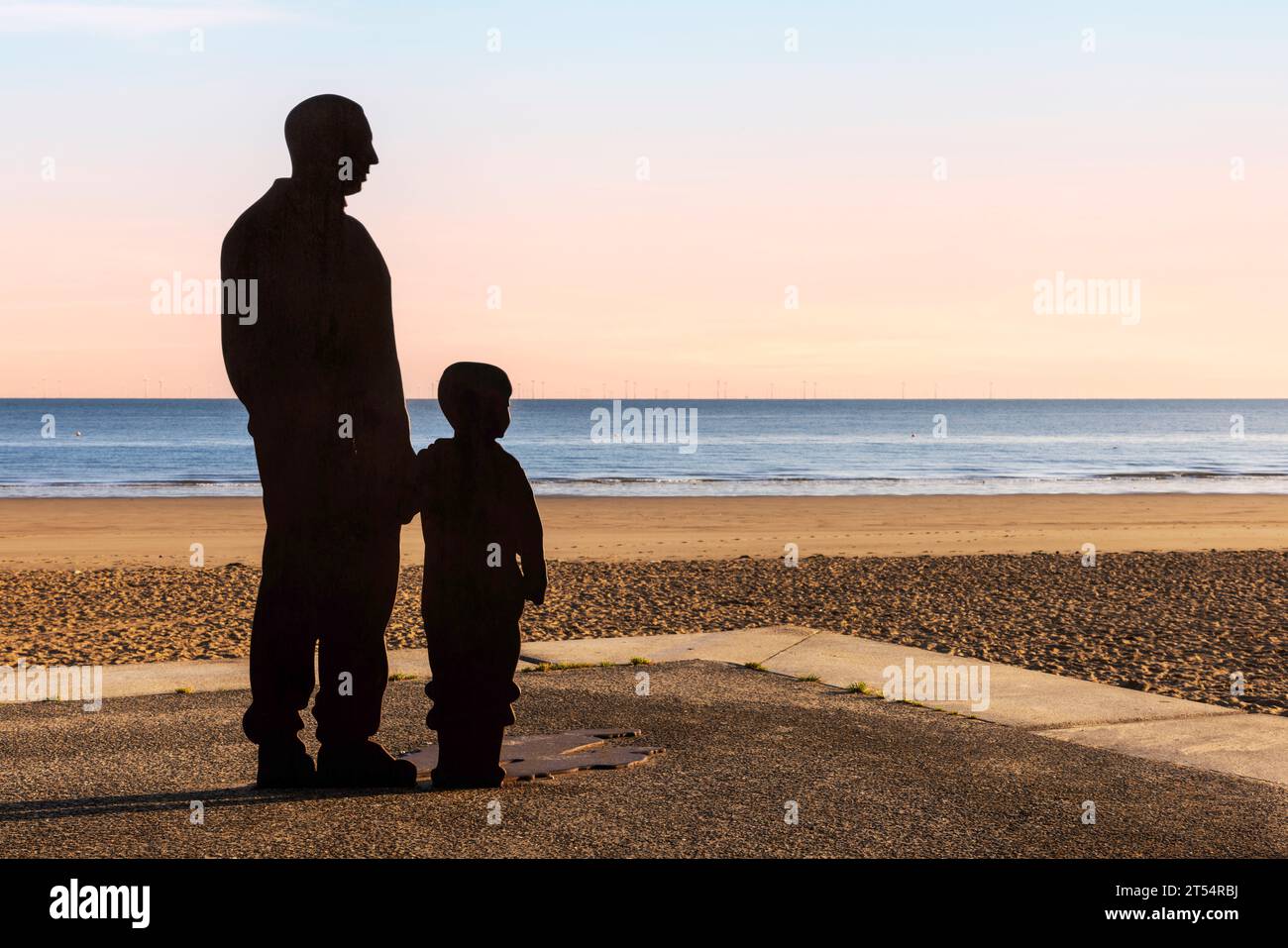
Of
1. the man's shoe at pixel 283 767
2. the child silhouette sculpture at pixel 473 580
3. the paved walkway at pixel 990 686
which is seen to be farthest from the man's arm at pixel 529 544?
the paved walkway at pixel 990 686

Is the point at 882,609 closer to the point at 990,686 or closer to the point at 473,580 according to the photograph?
the point at 990,686

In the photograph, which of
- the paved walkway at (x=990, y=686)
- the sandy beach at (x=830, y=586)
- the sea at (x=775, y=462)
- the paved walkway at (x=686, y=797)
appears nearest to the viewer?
the paved walkway at (x=686, y=797)

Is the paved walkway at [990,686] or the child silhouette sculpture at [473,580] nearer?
the child silhouette sculpture at [473,580]

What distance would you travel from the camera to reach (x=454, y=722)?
223 inches

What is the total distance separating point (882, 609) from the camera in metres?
12.7

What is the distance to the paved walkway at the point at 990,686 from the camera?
6.66 metres

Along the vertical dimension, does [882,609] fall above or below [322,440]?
below

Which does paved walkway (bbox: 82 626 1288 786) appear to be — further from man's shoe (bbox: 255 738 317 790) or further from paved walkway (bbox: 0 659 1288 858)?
man's shoe (bbox: 255 738 317 790)

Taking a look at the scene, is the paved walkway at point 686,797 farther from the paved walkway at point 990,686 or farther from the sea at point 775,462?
the sea at point 775,462

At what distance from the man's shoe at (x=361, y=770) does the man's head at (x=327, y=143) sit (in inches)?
95.2

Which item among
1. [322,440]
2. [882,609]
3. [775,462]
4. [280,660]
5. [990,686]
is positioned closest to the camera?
[322,440]

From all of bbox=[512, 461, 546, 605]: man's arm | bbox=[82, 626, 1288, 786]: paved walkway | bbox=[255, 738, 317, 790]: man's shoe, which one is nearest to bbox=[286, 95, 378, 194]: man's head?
bbox=[512, 461, 546, 605]: man's arm

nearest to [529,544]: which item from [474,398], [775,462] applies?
[474,398]

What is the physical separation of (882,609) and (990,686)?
4.46 m
